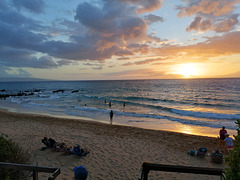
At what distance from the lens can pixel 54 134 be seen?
523 inches

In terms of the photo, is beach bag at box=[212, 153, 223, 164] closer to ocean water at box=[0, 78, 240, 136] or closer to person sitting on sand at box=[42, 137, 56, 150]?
ocean water at box=[0, 78, 240, 136]

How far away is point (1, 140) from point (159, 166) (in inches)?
183

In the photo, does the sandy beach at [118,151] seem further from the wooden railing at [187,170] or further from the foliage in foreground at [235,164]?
the foliage in foreground at [235,164]

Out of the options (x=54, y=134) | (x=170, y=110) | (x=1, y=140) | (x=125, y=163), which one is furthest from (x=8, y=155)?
(x=170, y=110)

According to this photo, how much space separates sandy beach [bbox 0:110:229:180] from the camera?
24.9ft

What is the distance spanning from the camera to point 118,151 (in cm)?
1010

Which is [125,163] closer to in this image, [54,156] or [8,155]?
[54,156]

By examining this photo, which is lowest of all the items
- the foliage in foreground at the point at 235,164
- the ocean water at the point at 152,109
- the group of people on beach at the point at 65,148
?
the ocean water at the point at 152,109

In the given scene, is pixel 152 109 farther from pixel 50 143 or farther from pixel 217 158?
pixel 50 143

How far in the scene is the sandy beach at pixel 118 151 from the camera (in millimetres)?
7598

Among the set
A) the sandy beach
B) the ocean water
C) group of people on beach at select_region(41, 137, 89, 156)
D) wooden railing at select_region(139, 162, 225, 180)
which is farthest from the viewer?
the ocean water

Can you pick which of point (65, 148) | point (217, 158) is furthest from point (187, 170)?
point (65, 148)

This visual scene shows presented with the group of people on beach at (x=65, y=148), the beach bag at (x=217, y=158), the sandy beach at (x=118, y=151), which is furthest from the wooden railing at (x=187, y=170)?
the beach bag at (x=217, y=158)

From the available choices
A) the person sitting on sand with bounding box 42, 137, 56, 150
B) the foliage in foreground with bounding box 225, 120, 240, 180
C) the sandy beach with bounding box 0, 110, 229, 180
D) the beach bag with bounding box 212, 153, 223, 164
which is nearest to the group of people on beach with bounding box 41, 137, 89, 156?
the person sitting on sand with bounding box 42, 137, 56, 150
